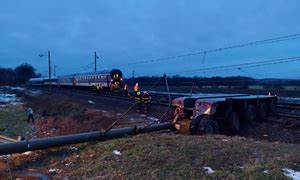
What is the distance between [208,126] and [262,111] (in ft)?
22.5

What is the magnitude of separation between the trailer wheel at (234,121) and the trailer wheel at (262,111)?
305 cm

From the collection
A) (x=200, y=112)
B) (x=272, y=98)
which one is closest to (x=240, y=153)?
(x=200, y=112)

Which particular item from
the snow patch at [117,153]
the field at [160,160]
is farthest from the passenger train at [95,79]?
the snow patch at [117,153]

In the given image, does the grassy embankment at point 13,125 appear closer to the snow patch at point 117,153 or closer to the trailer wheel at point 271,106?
the trailer wheel at point 271,106

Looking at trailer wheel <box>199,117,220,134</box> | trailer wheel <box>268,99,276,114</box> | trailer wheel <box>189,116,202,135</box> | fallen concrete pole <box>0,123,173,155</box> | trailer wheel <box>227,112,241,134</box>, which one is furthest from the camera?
trailer wheel <box>268,99,276,114</box>

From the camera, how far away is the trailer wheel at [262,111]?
68.9 feet

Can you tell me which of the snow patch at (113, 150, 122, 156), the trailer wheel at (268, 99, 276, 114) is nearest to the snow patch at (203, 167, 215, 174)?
the snow patch at (113, 150, 122, 156)

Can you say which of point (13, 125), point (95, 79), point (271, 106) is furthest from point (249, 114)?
point (95, 79)

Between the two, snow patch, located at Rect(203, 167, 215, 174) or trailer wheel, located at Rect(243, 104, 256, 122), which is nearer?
snow patch, located at Rect(203, 167, 215, 174)

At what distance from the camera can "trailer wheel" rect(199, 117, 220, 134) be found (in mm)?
15418

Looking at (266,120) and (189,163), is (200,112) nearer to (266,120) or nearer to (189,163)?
(266,120)

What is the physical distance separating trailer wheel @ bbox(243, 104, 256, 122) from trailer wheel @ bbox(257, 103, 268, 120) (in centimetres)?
83

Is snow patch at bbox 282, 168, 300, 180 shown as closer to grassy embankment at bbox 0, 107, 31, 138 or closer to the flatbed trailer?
the flatbed trailer

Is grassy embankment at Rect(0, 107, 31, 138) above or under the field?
under
